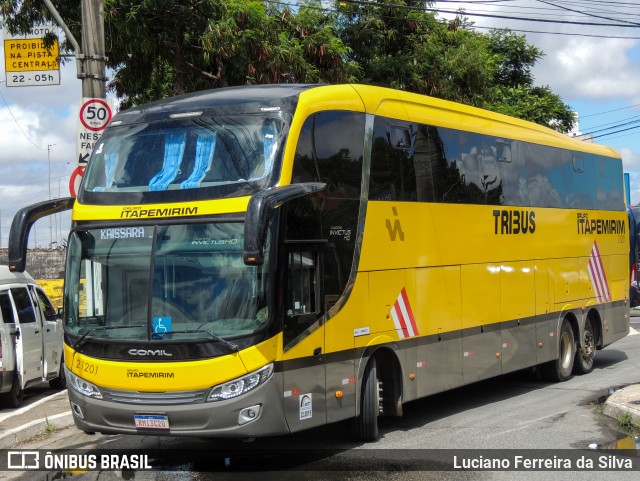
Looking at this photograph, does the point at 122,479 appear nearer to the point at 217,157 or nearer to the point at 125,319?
the point at 125,319

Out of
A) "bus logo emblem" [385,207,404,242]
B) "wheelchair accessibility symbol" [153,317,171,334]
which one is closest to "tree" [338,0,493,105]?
"bus logo emblem" [385,207,404,242]

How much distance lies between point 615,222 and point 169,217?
11.7 m

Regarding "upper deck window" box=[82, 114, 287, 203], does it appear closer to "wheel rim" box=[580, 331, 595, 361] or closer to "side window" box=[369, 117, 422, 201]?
"side window" box=[369, 117, 422, 201]

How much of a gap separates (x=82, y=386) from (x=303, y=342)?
2.28 meters

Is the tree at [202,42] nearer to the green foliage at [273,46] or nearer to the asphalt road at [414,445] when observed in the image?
the green foliage at [273,46]

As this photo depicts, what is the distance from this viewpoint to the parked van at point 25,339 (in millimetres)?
13059

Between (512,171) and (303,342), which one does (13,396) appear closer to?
(303,342)

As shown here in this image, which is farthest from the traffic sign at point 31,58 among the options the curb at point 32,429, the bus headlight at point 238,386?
the bus headlight at point 238,386

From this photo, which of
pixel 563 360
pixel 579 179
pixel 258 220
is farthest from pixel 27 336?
pixel 579 179

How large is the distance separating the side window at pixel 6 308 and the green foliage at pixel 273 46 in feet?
17.3

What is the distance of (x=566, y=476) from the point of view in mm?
8367

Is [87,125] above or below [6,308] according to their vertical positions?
above

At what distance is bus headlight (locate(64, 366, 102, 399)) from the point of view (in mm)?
8773

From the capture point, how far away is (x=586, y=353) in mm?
16141
